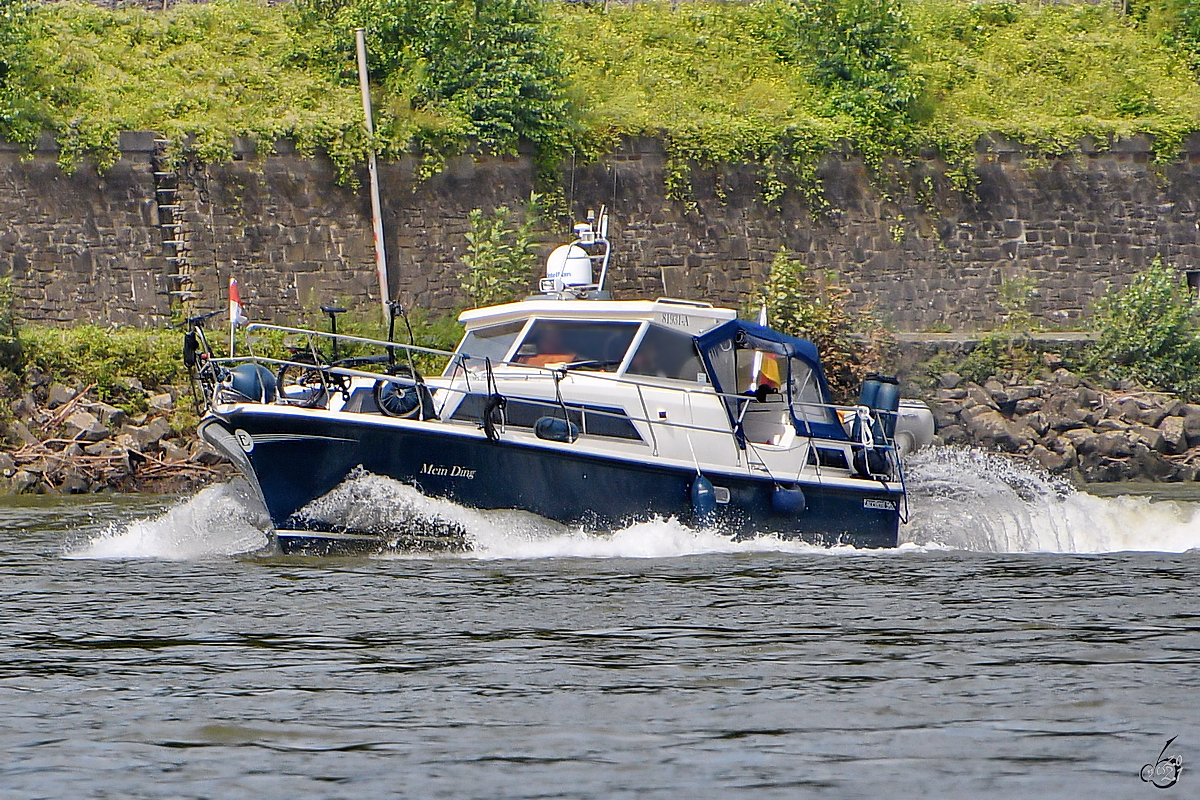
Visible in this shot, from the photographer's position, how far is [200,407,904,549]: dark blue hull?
40.0ft

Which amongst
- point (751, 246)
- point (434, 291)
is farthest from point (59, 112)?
point (751, 246)

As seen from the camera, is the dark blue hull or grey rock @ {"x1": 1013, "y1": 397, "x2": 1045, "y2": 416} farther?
grey rock @ {"x1": 1013, "y1": 397, "x2": 1045, "y2": 416}

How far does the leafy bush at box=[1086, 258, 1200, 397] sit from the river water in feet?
40.0

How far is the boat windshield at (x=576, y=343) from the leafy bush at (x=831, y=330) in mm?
11577

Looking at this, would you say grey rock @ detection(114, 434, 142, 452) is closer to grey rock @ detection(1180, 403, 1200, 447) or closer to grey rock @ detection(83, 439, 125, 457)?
grey rock @ detection(83, 439, 125, 457)

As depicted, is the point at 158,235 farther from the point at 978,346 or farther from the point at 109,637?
the point at 109,637

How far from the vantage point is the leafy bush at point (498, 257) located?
1014 inches

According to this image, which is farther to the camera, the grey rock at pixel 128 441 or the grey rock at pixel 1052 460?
the grey rock at pixel 1052 460

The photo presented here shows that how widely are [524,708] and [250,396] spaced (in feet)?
19.6

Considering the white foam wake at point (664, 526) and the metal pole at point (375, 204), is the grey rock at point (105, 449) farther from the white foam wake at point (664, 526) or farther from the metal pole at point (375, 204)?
the metal pole at point (375, 204)

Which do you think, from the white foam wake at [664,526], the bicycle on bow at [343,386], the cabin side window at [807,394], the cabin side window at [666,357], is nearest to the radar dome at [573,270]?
the cabin side window at [666,357]

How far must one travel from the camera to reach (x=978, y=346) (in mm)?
25875

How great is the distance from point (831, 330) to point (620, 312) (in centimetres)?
1250

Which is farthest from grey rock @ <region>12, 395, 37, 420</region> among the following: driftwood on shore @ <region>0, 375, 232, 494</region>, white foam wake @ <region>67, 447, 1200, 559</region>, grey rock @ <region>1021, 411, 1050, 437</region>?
grey rock @ <region>1021, 411, 1050, 437</region>
